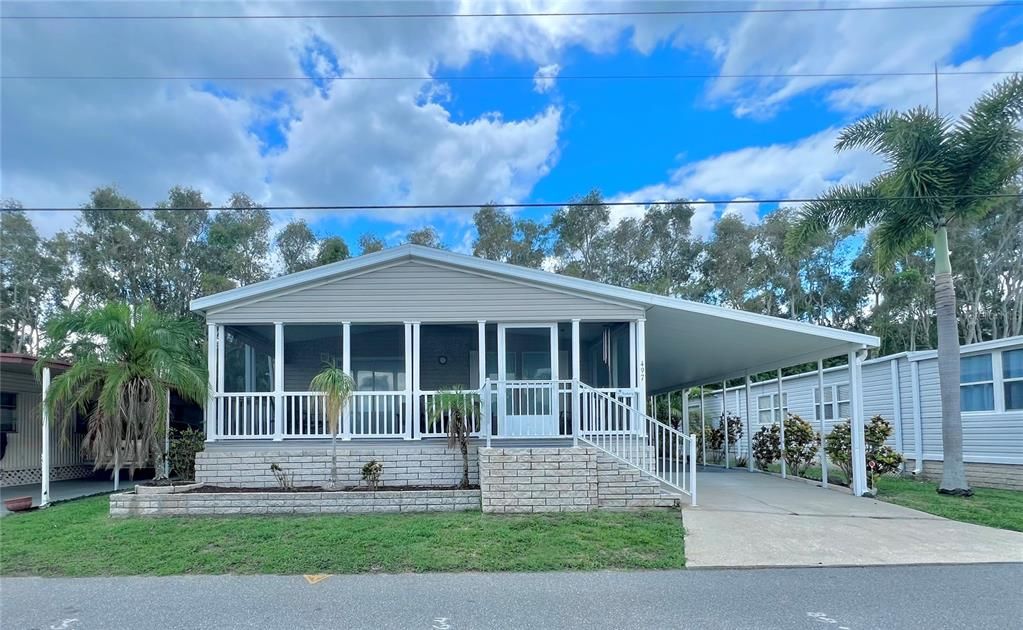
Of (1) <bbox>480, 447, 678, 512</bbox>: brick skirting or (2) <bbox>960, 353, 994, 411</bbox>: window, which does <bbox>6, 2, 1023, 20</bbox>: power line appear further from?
(2) <bbox>960, 353, 994, 411</bbox>: window

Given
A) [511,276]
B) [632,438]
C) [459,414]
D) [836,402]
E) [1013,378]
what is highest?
[511,276]

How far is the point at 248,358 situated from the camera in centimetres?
1302

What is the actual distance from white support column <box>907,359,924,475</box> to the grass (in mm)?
9009

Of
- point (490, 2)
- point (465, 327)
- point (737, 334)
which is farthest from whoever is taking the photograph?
point (465, 327)

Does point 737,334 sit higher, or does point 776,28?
point 776,28

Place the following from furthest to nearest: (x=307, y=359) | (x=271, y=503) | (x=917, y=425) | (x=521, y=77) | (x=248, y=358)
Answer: (x=917, y=425), (x=307, y=359), (x=248, y=358), (x=521, y=77), (x=271, y=503)

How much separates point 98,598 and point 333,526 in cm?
264

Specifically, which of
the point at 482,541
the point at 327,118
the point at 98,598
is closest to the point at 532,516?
the point at 482,541

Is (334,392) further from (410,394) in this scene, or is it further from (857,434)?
(857,434)

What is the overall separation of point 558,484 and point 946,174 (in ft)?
29.0

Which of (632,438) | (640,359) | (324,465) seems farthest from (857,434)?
(324,465)

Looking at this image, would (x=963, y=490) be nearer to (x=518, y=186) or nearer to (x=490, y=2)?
(x=490, y=2)

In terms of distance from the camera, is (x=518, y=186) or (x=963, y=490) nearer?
(x=963, y=490)

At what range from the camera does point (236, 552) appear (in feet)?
23.0
